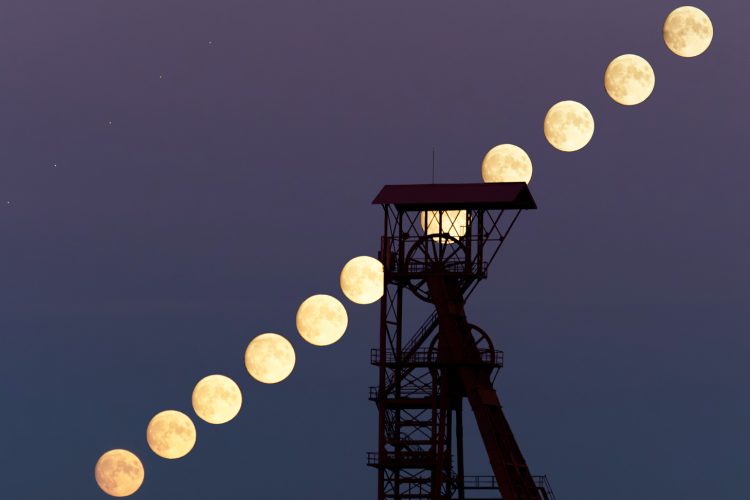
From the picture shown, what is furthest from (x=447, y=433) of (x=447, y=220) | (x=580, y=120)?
(x=580, y=120)

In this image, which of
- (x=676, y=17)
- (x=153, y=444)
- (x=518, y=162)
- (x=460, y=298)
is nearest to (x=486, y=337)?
(x=460, y=298)

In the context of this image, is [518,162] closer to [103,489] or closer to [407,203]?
[407,203]

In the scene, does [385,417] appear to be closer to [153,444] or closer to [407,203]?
[407,203]

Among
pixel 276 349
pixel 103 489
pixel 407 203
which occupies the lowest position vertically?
pixel 103 489

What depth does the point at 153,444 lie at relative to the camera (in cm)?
6944

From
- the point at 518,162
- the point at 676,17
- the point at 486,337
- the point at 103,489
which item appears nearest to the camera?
the point at 103,489

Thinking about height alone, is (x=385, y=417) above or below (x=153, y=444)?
above

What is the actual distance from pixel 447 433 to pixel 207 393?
2223 centimetres

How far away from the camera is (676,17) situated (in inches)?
3098

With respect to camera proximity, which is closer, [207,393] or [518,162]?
[207,393]

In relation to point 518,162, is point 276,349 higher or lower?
lower

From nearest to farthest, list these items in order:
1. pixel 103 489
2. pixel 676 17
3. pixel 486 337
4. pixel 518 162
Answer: pixel 103 489 < pixel 676 17 < pixel 518 162 < pixel 486 337

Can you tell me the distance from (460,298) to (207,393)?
2309cm

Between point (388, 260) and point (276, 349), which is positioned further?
point (388, 260)
